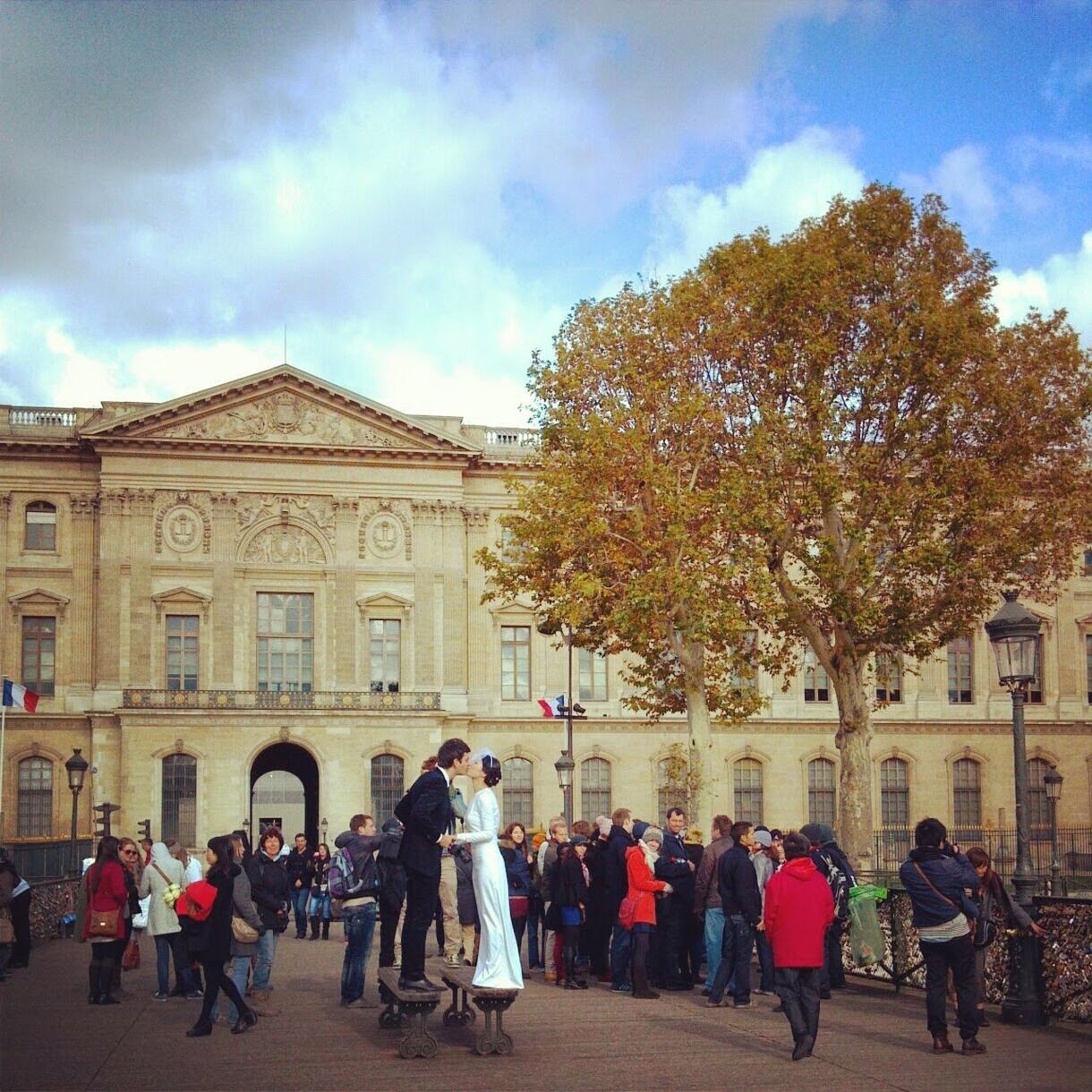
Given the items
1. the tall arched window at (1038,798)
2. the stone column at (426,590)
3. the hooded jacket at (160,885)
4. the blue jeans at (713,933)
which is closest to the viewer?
the blue jeans at (713,933)

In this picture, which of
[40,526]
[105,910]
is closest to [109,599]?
[40,526]

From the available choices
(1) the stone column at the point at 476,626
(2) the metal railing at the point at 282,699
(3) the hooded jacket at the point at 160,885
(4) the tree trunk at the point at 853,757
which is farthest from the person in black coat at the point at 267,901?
(1) the stone column at the point at 476,626

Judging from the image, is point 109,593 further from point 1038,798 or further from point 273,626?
point 1038,798

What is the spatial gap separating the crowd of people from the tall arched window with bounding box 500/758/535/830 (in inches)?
1271

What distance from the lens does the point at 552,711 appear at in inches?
2143

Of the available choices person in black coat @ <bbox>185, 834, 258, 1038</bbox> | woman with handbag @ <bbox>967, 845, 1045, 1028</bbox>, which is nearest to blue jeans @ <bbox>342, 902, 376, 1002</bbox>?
person in black coat @ <bbox>185, 834, 258, 1038</bbox>

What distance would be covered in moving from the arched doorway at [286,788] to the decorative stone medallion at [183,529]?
22.7ft

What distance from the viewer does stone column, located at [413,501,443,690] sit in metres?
53.5

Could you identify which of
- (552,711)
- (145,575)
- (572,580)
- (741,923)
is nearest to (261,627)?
(145,575)

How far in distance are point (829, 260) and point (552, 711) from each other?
1018 inches

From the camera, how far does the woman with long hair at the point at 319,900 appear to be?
30.0 m

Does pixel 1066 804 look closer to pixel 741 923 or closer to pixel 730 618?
pixel 730 618

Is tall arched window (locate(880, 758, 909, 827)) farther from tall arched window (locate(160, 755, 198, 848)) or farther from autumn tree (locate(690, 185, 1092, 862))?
autumn tree (locate(690, 185, 1092, 862))

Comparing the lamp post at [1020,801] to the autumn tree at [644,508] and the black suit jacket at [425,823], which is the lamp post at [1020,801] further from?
the autumn tree at [644,508]
